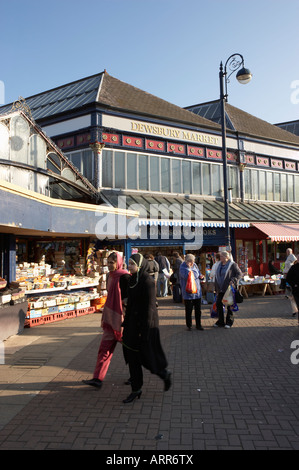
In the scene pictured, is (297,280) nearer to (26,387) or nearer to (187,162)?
(26,387)

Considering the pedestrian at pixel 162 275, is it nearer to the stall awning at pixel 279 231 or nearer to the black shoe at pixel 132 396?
the stall awning at pixel 279 231

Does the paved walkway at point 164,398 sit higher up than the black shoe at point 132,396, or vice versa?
the black shoe at point 132,396

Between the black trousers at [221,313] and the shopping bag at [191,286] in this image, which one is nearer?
the shopping bag at [191,286]

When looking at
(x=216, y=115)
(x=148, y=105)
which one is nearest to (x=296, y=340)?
(x=148, y=105)

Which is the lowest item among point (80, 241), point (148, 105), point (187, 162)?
point (80, 241)

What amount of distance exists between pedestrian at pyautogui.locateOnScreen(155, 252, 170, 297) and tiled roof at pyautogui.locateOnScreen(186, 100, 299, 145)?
933 cm

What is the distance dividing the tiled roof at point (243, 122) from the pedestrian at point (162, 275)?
9.33 meters

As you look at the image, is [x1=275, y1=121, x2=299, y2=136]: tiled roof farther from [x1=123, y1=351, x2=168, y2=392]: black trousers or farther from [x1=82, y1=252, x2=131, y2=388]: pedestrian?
[x1=123, y1=351, x2=168, y2=392]: black trousers

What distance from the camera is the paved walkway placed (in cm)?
348

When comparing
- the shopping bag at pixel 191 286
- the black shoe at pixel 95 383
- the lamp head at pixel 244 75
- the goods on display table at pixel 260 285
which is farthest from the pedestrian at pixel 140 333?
the lamp head at pixel 244 75

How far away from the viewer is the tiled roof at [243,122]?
65.6ft

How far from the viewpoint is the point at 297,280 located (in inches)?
304

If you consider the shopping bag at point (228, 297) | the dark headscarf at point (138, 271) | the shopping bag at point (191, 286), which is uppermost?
the dark headscarf at point (138, 271)
